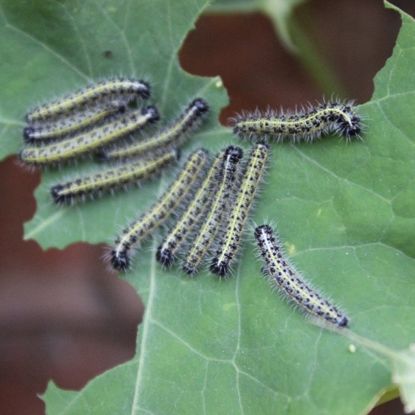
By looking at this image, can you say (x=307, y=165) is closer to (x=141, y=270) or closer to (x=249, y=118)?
(x=249, y=118)

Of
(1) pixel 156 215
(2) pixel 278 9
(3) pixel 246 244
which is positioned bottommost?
(3) pixel 246 244

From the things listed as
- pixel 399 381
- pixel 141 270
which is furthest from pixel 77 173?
pixel 399 381

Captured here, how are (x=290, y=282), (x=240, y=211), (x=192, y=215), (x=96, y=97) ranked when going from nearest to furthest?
(x=290, y=282)
(x=240, y=211)
(x=192, y=215)
(x=96, y=97)

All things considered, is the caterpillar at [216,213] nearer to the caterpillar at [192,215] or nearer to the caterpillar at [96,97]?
the caterpillar at [192,215]

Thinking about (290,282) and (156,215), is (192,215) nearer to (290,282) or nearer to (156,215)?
(156,215)

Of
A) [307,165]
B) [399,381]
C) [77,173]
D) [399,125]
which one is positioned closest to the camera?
[399,381]

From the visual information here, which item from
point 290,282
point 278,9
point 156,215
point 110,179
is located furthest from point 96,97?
point 290,282
